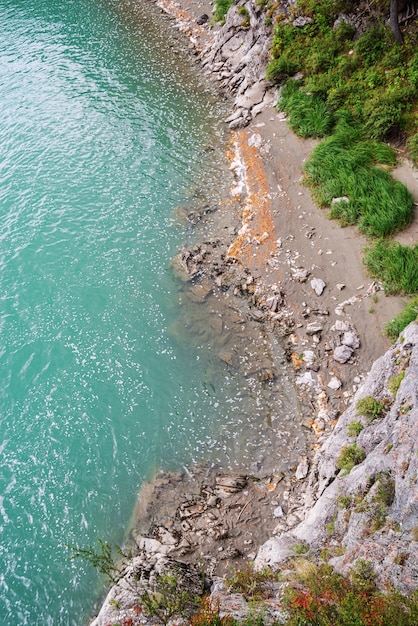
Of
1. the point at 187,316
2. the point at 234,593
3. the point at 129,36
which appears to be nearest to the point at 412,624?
the point at 234,593

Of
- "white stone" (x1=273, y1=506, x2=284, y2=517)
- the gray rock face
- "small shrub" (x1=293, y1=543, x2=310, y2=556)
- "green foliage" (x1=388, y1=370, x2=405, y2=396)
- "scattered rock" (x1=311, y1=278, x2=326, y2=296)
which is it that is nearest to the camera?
"small shrub" (x1=293, y1=543, x2=310, y2=556)

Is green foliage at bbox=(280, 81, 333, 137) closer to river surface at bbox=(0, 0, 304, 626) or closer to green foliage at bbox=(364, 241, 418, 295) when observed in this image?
river surface at bbox=(0, 0, 304, 626)

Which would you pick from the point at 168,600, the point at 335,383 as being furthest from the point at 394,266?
the point at 168,600

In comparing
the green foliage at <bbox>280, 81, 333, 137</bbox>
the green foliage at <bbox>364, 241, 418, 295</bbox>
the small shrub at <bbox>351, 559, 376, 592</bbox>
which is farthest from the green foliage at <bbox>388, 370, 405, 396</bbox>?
the green foliage at <bbox>280, 81, 333, 137</bbox>

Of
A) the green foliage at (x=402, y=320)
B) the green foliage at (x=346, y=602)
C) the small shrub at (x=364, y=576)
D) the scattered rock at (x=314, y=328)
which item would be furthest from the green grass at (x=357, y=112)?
the green foliage at (x=346, y=602)

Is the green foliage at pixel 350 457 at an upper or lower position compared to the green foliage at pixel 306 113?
lower

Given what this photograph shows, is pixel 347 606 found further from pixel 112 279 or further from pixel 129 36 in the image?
pixel 129 36

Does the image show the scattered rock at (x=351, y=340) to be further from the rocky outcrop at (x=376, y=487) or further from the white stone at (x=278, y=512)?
the white stone at (x=278, y=512)
